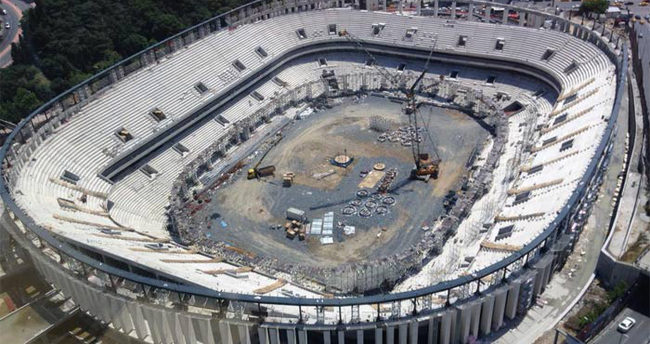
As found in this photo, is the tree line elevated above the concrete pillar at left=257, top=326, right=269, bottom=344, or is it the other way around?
the tree line

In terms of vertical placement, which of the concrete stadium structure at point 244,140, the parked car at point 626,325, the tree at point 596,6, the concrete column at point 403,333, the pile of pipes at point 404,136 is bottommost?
the parked car at point 626,325

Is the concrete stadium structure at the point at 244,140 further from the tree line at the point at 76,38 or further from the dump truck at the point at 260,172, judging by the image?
the tree line at the point at 76,38

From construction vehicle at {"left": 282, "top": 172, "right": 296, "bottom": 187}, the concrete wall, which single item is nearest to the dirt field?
construction vehicle at {"left": 282, "top": 172, "right": 296, "bottom": 187}

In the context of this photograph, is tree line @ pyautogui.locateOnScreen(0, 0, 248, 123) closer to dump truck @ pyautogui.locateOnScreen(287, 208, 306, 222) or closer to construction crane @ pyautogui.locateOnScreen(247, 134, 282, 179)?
construction crane @ pyautogui.locateOnScreen(247, 134, 282, 179)

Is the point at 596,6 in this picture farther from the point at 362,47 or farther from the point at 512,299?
the point at 512,299

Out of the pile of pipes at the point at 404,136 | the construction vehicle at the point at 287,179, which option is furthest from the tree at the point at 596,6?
the construction vehicle at the point at 287,179

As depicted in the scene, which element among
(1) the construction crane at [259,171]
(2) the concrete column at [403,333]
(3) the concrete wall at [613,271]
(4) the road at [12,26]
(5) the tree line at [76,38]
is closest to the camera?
(2) the concrete column at [403,333]
